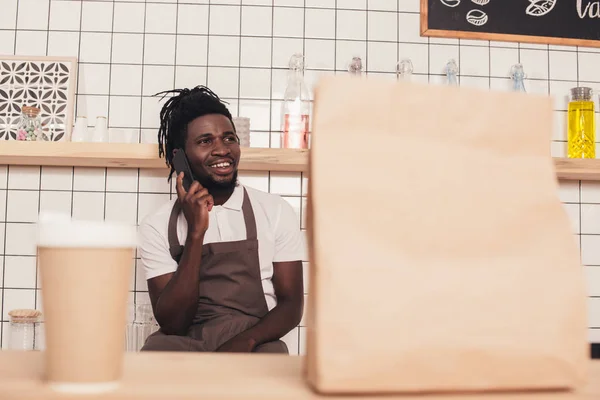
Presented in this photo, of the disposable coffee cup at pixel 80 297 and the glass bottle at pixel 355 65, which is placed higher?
the glass bottle at pixel 355 65

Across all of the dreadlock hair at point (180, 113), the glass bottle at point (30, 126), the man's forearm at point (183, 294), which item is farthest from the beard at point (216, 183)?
the glass bottle at point (30, 126)

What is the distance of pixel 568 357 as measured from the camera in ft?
1.52

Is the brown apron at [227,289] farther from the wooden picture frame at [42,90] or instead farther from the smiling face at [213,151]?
the wooden picture frame at [42,90]

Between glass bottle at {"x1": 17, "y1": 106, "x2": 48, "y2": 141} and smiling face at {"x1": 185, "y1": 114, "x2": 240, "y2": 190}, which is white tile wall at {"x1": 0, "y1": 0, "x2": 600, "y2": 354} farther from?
smiling face at {"x1": 185, "y1": 114, "x2": 240, "y2": 190}

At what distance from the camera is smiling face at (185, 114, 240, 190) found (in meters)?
1.88

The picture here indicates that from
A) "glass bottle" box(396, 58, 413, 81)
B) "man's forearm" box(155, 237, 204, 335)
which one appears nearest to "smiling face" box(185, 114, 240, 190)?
"man's forearm" box(155, 237, 204, 335)

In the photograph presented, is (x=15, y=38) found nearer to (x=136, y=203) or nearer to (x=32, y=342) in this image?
(x=136, y=203)

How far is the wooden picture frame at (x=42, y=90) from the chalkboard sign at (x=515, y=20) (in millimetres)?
1305

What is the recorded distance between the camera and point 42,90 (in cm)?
220

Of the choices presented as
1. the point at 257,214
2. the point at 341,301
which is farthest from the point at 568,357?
the point at 257,214

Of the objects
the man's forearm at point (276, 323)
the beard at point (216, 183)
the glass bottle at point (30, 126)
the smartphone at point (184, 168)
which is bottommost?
the man's forearm at point (276, 323)

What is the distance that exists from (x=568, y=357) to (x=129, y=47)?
6.83 ft

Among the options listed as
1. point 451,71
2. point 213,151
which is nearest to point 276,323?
point 213,151

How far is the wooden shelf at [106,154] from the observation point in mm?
1978
